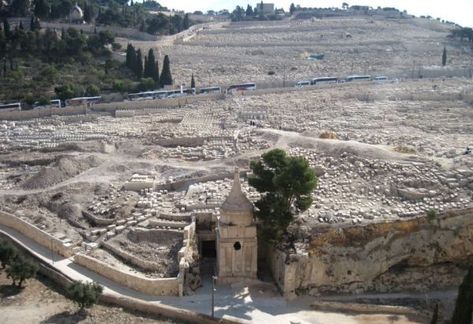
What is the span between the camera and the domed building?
57625 mm

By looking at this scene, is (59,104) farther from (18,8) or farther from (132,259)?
(18,8)

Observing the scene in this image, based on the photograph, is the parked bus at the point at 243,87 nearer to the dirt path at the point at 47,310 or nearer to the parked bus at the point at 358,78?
the parked bus at the point at 358,78

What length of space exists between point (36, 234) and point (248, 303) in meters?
8.60

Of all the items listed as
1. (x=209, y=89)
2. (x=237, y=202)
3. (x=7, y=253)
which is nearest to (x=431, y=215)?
(x=237, y=202)

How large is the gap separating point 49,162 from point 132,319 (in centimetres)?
1295

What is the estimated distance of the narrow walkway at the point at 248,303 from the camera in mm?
18141

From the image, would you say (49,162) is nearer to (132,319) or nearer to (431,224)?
(132,319)

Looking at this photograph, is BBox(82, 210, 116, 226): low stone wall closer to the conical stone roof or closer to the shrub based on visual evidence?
the conical stone roof

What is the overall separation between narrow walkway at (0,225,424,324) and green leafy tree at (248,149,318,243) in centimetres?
193

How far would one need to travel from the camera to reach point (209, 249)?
877 inches

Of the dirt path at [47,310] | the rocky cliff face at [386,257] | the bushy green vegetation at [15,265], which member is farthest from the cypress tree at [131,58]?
the rocky cliff face at [386,257]

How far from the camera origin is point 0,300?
63.9 feet

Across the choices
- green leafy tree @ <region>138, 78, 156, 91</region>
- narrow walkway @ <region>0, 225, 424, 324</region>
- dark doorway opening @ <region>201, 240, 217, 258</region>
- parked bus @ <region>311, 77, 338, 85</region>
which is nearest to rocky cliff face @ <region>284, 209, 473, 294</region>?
narrow walkway @ <region>0, 225, 424, 324</region>

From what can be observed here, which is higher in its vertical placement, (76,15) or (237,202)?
(76,15)
